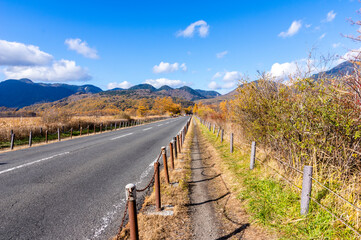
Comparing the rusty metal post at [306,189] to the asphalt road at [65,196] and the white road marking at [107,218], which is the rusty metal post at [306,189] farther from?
the white road marking at [107,218]

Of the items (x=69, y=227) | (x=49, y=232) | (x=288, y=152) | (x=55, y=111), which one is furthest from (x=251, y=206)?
(x=55, y=111)

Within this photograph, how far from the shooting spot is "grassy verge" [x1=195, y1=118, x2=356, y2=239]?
2.88 metres

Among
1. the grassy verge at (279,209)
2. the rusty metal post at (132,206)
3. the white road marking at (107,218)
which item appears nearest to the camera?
the rusty metal post at (132,206)

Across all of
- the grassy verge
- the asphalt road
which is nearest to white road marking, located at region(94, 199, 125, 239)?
the asphalt road

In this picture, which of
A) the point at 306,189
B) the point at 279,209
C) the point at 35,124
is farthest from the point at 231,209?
the point at 35,124

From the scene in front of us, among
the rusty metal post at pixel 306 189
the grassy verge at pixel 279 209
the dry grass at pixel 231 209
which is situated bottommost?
the dry grass at pixel 231 209

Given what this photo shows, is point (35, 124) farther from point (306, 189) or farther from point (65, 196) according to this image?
point (306, 189)

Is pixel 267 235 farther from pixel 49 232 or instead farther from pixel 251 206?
pixel 49 232

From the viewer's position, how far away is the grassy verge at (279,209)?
2877 mm

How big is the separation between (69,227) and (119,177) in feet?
8.60

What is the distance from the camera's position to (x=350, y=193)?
10.7 feet

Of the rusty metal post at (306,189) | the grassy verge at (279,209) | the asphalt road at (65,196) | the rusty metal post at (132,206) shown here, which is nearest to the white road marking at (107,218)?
the asphalt road at (65,196)

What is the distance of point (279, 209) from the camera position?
142 inches

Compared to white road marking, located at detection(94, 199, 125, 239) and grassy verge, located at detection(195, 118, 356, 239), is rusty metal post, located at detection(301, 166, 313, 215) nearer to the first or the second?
grassy verge, located at detection(195, 118, 356, 239)
